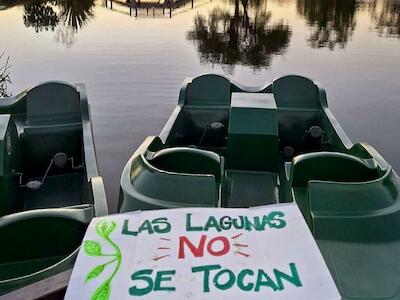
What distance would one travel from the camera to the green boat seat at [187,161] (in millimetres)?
4137

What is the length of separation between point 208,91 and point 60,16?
14983mm

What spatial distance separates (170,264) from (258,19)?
18.6m

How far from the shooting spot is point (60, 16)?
19.6 meters

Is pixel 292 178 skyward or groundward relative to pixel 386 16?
groundward

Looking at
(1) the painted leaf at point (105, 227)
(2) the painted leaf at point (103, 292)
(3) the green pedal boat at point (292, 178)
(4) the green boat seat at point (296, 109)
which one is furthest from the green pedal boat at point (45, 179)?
(4) the green boat seat at point (296, 109)

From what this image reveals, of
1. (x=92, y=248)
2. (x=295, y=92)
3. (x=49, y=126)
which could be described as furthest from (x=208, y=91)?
(x=92, y=248)

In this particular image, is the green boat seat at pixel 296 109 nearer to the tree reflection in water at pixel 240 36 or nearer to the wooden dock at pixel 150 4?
the tree reflection in water at pixel 240 36

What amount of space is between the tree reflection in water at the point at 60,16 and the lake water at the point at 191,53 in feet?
0.15

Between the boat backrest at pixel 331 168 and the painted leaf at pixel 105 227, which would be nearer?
the painted leaf at pixel 105 227

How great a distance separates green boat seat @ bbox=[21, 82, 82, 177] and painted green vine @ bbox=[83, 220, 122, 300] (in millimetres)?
3609

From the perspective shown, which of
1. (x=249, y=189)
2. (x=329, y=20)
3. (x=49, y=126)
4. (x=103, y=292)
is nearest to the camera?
(x=103, y=292)

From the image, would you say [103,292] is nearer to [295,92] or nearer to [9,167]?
[9,167]

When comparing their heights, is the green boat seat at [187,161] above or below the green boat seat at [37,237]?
above

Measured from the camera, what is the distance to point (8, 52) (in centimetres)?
1386
